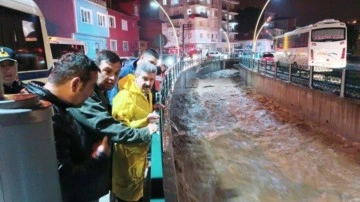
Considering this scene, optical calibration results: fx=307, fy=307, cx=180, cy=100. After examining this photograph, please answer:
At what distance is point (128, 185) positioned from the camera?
2.75 m

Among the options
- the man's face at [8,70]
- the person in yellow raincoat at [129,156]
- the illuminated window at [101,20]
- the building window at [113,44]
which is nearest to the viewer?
the person in yellow raincoat at [129,156]

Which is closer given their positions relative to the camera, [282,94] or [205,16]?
[282,94]

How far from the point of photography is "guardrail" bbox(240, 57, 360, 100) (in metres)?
8.76

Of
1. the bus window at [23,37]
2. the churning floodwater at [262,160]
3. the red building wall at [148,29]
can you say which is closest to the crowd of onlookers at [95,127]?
the churning floodwater at [262,160]

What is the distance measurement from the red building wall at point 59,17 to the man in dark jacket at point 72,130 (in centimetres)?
2674

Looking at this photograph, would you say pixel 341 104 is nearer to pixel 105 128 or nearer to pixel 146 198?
pixel 146 198

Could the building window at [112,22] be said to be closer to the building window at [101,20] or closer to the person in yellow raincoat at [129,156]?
the building window at [101,20]

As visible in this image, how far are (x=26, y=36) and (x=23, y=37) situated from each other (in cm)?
18

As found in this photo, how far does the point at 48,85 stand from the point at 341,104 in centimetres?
902

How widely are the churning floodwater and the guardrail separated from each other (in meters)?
1.32

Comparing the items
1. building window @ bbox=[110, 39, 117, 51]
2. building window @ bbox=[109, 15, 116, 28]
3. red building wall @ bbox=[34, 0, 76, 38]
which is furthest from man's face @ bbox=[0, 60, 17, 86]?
building window @ bbox=[109, 15, 116, 28]

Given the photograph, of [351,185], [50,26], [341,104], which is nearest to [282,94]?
[341,104]

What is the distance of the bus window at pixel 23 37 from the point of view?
21.8 feet

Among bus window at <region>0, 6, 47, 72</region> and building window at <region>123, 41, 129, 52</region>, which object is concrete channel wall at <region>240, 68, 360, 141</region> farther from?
building window at <region>123, 41, 129, 52</region>
